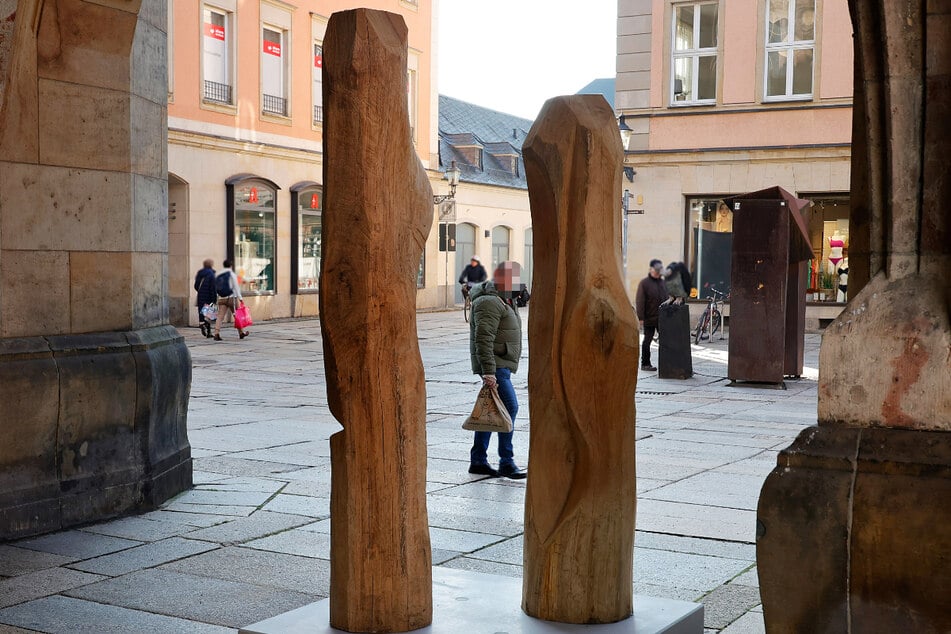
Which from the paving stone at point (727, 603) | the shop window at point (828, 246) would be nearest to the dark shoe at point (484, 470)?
the paving stone at point (727, 603)

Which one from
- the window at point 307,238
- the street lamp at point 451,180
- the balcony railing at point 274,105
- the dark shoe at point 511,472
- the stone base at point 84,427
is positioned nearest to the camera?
the stone base at point 84,427

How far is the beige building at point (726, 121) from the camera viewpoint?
25.2 m

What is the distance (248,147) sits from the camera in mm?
28531

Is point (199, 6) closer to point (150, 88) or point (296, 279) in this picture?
point (296, 279)

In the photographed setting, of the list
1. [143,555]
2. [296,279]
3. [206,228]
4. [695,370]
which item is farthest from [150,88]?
[296,279]

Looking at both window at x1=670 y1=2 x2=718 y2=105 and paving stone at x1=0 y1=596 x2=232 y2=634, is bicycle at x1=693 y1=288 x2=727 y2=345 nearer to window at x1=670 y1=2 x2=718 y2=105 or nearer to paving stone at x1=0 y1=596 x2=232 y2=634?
window at x1=670 y1=2 x2=718 y2=105

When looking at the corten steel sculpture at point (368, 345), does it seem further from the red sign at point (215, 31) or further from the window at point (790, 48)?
the red sign at point (215, 31)

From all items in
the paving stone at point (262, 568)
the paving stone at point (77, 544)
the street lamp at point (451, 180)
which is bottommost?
the paving stone at point (77, 544)

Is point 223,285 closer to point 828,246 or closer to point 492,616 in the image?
point 828,246

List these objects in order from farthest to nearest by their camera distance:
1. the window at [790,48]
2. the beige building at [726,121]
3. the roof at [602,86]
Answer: the roof at [602,86]
the window at [790,48]
the beige building at [726,121]

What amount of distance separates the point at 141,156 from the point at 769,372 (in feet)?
32.1

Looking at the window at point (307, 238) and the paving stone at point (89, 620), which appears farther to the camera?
the window at point (307, 238)

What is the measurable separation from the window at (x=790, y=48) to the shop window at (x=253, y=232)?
474 inches

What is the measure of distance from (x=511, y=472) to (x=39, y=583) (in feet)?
12.6
